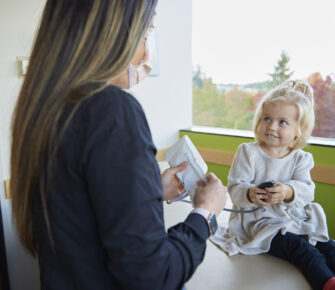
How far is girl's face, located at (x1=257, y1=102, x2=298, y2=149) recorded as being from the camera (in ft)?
4.12

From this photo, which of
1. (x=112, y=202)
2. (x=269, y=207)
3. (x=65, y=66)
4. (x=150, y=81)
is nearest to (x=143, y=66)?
(x=65, y=66)

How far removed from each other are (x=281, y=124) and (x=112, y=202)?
96cm

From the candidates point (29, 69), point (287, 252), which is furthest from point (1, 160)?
point (287, 252)

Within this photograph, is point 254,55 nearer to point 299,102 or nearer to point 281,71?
point 281,71

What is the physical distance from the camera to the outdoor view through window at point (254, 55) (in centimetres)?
196

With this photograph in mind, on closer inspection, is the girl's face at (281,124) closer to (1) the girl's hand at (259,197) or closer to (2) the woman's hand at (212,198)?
(1) the girl's hand at (259,197)

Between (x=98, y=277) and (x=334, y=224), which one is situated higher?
(x=98, y=277)

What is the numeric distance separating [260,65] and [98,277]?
2.04 m

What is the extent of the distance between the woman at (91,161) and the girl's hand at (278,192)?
0.59 m

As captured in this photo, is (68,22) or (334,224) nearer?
(68,22)

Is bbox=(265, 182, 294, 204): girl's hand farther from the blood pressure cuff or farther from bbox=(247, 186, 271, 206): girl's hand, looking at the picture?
the blood pressure cuff

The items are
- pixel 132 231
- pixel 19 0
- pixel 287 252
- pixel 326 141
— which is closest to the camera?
pixel 132 231

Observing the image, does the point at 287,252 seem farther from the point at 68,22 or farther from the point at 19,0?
the point at 19,0

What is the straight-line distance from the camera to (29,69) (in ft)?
1.98
